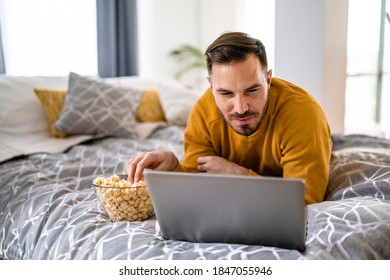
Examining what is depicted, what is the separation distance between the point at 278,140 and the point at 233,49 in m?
0.31

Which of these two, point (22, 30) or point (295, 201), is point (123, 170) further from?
point (22, 30)

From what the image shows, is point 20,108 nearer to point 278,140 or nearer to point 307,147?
point 278,140

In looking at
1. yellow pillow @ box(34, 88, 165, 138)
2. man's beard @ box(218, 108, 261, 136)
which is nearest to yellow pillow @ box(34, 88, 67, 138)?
yellow pillow @ box(34, 88, 165, 138)

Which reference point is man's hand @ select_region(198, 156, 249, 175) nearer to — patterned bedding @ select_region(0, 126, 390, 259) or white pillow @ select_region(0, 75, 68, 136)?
patterned bedding @ select_region(0, 126, 390, 259)

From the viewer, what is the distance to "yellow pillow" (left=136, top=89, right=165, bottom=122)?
2.38 meters

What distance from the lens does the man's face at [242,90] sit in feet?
3.48

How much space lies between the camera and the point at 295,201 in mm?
718

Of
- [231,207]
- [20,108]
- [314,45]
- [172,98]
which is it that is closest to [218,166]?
[231,207]

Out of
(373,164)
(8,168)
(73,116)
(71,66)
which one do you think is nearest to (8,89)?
(73,116)

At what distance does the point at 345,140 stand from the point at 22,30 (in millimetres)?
2279

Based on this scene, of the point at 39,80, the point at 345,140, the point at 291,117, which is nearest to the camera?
the point at 291,117

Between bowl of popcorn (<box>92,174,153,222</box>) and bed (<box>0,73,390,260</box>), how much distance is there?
38 mm

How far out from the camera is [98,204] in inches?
46.1

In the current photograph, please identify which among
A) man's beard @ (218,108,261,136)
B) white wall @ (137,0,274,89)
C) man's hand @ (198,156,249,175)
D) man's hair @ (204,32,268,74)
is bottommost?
man's hand @ (198,156,249,175)
